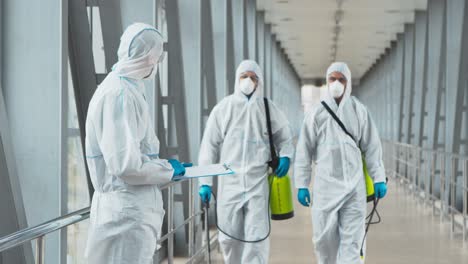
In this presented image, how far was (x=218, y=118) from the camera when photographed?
17.0 feet

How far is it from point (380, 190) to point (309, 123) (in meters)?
0.68

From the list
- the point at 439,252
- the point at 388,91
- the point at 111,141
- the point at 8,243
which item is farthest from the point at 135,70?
the point at 388,91

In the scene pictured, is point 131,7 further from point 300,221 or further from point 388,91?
point 388,91

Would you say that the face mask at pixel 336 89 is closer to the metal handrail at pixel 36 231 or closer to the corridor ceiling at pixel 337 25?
the metal handrail at pixel 36 231

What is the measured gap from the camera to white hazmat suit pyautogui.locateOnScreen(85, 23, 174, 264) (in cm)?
266

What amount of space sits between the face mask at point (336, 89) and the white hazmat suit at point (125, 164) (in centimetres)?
250

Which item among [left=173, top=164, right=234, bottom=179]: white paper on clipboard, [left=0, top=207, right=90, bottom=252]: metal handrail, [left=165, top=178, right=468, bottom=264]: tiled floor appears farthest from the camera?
[left=165, top=178, right=468, bottom=264]: tiled floor

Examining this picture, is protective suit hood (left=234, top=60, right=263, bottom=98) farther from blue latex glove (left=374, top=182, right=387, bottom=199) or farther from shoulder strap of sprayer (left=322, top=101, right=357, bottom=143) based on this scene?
blue latex glove (left=374, top=182, right=387, bottom=199)

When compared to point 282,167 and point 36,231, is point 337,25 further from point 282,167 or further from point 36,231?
Result: point 36,231

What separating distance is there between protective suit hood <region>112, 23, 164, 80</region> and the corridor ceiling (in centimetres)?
1069

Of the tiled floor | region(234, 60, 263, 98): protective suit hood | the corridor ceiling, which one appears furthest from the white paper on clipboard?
the corridor ceiling

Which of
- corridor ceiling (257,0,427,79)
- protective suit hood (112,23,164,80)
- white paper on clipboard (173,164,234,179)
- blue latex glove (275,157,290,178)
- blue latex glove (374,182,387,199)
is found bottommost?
blue latex glove (374,182,387,199)

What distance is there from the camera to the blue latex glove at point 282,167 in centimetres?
501

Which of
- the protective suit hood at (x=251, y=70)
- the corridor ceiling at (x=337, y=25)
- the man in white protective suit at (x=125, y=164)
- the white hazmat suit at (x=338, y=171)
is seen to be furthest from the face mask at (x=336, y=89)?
the corridor ceiling at (x=337, y=25)
